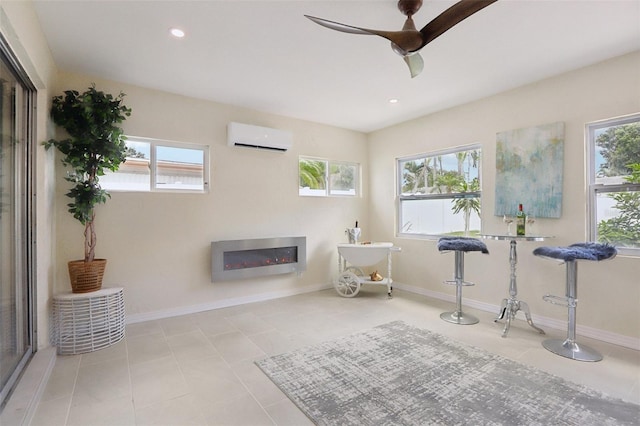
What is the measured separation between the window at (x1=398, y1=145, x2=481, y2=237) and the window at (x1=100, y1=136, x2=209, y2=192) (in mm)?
2917

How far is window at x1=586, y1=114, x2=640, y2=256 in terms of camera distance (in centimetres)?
263

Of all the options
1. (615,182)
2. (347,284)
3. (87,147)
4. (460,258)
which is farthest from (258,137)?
(615,182)

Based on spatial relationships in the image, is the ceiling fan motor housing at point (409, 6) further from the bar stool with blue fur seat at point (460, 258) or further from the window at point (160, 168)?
the window at point (160, 168)

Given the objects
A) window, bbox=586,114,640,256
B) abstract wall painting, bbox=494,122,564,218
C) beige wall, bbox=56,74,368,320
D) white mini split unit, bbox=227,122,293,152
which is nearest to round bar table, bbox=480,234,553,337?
abstract wall painting, bbox=494,122,564,218

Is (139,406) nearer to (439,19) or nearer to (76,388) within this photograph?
(76,388)

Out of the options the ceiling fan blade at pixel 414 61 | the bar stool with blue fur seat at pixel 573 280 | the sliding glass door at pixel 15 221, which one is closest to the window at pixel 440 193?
the bar stool with blue fur seat at pixel 573 280

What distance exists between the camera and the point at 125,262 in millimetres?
3160

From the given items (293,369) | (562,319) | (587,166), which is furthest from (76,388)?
(587,166)

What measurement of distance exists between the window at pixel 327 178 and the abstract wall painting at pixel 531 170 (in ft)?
7.31

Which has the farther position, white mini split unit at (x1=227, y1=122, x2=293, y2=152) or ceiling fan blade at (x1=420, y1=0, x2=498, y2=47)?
white mini split unit at (x1=227, y1=122, x2=293, y2=152)

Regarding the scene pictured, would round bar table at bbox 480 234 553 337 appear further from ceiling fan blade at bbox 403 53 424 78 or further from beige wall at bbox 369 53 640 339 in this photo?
ceiling fan blade at bbox 403 53 424 78

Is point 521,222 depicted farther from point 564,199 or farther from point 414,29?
point 414,29

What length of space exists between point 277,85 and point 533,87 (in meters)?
2.70

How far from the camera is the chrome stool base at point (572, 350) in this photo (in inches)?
93.5
